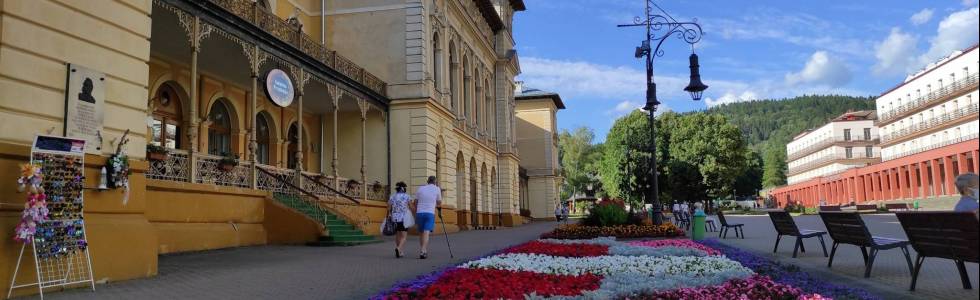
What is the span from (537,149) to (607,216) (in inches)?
1568

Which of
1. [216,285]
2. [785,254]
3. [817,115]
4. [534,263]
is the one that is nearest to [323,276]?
[216,285]

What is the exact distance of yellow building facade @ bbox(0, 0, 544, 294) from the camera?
27.6ft

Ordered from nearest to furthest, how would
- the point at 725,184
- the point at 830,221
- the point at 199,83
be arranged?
the point at 830,221 < the point at 199,83 < the point at 725,184

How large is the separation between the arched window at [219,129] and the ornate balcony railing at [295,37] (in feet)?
10.8

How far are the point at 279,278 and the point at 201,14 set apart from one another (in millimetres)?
7784

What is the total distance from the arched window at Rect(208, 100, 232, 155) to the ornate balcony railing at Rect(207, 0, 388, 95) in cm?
331

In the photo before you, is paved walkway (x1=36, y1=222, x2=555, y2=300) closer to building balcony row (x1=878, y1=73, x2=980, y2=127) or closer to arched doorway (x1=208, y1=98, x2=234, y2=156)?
arched doorway (x1=208, y1=98, x2=234, y2=156)

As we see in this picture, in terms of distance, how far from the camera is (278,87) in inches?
710

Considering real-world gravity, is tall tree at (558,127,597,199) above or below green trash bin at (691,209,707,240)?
above

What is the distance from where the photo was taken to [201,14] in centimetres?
1466

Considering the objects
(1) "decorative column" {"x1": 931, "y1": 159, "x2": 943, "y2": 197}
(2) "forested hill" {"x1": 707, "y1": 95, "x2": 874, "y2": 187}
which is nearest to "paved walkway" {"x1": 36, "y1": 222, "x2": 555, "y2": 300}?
(1) "decorative column" {"x1": 931, "y1": 159, "x2": 943, "y2": 197}

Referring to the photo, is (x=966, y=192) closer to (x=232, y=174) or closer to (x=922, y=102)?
(x=232, y=174)

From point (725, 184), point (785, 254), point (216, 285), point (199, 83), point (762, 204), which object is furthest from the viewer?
point (762, 204)

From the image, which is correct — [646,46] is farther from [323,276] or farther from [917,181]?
[917,181]
